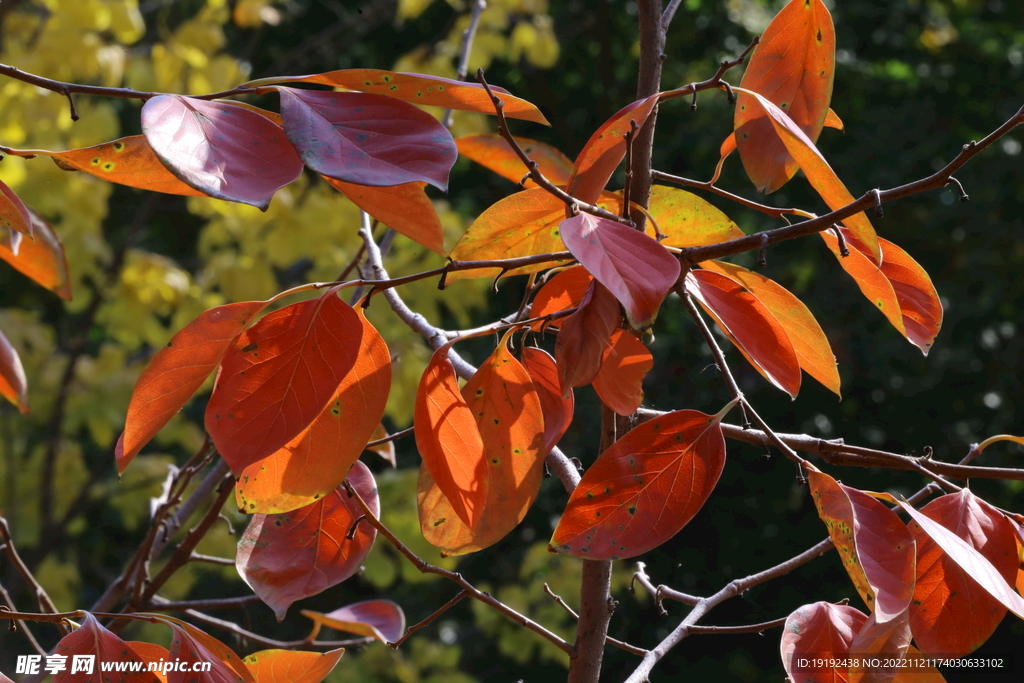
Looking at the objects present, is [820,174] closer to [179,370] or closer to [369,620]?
[179,370]

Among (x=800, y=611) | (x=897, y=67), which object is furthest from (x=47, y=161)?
(x=897, y=67)

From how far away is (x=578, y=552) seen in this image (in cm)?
35

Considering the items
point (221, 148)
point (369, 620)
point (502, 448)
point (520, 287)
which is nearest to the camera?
point (221, 148)

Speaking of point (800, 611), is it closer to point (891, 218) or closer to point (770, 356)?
point (770, 356)

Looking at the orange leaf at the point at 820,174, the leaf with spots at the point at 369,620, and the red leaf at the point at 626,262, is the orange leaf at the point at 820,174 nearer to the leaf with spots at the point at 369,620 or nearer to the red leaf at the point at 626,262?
the red leaf at the point at 626,262

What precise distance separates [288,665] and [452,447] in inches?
6.9

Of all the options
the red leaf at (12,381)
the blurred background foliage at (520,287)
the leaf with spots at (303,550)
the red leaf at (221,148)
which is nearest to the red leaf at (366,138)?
the red leaf at (221,148)

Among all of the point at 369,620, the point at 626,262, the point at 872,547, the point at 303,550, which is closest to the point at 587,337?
the point at 626,262

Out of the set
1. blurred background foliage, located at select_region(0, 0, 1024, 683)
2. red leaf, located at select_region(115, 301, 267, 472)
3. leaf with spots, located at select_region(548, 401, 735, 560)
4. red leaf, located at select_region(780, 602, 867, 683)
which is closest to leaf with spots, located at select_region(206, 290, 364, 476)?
red leaf, located at select_region(115, 301, 267, 472)

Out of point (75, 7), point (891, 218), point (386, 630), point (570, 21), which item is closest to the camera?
point (386, 630)

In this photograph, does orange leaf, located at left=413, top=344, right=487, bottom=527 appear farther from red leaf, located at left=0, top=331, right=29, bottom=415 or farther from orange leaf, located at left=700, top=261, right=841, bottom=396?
red leaf, located at left=0, top=331, right=29, bottom=415

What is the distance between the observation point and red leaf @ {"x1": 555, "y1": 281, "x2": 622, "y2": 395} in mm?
308

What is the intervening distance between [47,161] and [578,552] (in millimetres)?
1870

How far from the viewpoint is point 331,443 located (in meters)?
0.36
